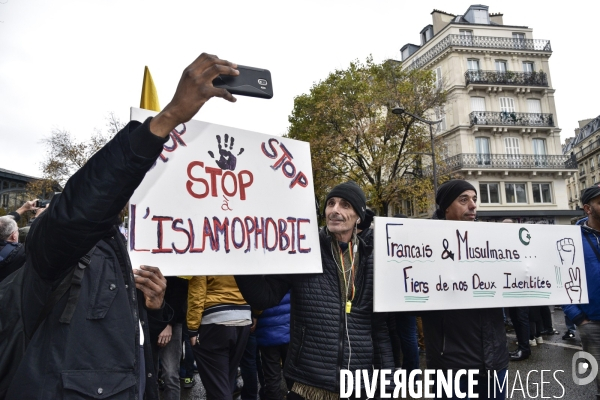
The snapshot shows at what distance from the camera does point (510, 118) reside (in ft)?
108

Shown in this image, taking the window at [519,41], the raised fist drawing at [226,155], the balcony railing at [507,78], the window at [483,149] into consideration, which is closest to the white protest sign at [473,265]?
the raised fist drawing at [226,155]

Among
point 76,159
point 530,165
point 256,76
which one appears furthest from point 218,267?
point 530,165

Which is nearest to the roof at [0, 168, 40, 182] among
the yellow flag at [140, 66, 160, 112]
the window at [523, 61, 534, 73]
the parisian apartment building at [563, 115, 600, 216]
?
the window at [523, 61, 534, 73]

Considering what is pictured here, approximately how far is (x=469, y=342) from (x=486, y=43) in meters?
36.3

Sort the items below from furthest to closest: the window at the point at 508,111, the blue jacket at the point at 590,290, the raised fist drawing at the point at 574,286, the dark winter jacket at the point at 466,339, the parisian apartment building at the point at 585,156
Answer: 1. the parisian apartment building at the point at 585,156
2. the window at the point at 508,111
3. the blue jacket at the point at 590,290
4. the raised fist drawing at the point at 574,286
5. the dark winter jacket at the point at 466,339

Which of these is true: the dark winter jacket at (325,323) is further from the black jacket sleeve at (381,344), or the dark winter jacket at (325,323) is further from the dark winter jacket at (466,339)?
the dark winter jacket at (466,339)

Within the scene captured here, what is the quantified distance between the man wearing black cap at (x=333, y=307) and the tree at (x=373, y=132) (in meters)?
19.6

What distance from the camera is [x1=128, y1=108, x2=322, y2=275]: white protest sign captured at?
2100 millimetres

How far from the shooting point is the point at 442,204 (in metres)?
3.20

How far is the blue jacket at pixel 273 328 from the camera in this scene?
4.18 m

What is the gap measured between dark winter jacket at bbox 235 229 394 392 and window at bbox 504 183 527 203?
107 ft

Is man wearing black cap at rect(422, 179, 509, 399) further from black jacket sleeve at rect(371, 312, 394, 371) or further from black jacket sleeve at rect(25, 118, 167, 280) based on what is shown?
black jacket sleeve at rect(25, 118, 167, 280)

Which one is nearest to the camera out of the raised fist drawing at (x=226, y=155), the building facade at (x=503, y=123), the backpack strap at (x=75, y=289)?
the backpack strap at (x=75, y=289)

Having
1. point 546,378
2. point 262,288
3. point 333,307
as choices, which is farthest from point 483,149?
point 262,288
